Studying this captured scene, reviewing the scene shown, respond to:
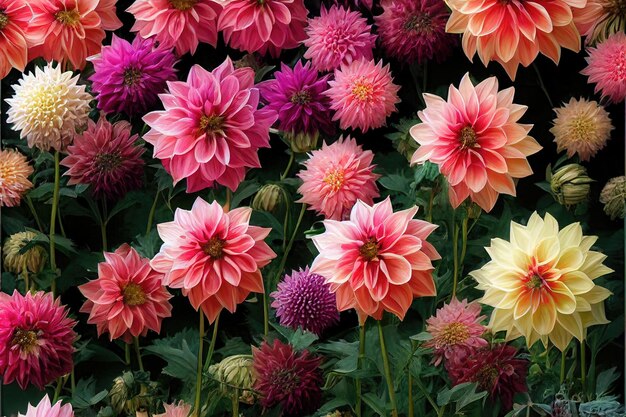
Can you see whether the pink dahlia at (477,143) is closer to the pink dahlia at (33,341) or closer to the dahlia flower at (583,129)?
the dahlia flower at (583,129)

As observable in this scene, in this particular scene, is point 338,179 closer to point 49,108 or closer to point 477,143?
point 477,143

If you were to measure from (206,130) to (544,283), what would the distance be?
1.35ft

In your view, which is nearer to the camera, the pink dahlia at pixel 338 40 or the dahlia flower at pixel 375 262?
the dahlia flower at pixel 375 262

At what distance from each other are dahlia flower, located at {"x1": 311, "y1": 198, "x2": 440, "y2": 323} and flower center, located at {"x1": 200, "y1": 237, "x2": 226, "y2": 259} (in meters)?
0.11

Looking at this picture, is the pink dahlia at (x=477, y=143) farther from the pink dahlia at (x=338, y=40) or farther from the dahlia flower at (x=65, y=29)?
the dahlia flower at (x=65, y=29)

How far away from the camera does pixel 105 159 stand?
1.21 m

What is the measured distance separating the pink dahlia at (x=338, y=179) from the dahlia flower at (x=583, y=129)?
0.23 meters

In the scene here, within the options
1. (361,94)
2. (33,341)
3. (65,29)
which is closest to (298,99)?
(361,94)

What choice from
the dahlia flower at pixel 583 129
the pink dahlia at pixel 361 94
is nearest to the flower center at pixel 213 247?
the pink dahlia at pixel 361 94

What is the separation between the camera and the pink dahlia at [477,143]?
1.10 metres

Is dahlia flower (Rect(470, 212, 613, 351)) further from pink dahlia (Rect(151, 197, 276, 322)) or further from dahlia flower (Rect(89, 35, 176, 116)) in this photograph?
dahlia flower (Rect(89, 35, 176, 116))

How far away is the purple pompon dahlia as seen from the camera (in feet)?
3.75

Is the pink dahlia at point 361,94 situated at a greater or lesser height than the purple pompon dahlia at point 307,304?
greater

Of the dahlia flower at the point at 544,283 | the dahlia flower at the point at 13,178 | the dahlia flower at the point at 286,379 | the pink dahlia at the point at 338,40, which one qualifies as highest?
the pink dahlia at the point at 338,40
